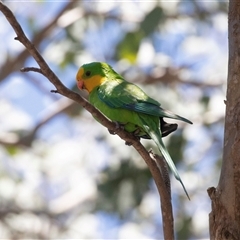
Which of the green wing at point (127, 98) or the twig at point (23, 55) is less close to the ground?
the twig at point (23, 55)

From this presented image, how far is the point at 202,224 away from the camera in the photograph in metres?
8.27

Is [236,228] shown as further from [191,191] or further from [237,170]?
[191,191]

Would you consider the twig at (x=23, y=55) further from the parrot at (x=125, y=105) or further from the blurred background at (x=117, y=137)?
the parrot at (x=125, y=105)

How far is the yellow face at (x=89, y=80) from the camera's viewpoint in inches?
153

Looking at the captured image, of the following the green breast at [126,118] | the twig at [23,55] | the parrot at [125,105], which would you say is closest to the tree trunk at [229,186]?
the parrot at [125,105]

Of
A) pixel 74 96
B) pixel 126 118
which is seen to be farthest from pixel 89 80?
pixel 74 96

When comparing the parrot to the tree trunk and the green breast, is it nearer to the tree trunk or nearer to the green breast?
the green breast

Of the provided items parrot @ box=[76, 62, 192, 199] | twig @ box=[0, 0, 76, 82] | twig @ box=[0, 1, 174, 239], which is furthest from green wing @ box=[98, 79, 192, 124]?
twig @ box=[0, 0, 76, 82]

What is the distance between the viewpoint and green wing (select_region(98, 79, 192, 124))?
325cm

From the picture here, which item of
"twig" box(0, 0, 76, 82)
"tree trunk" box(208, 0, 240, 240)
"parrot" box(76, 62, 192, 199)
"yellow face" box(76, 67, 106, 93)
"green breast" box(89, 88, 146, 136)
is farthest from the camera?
"twig" box(0, 0, 76, 82)

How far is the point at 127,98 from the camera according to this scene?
347cm

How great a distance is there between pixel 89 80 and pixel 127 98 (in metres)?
0.52

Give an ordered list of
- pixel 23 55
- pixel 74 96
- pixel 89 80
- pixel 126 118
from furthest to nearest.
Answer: pixel 23 55
pixel 89 80
pixel 126 118
pixel 74 96

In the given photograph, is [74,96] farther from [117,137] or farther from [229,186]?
[117,137]
